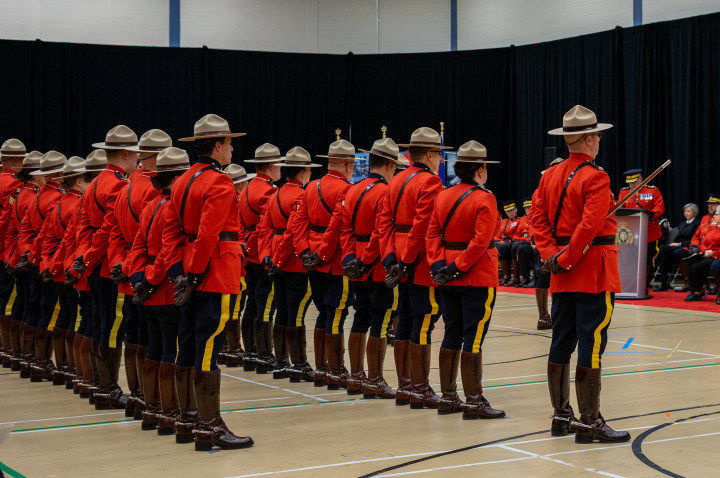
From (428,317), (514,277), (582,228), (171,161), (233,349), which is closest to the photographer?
(582,228)

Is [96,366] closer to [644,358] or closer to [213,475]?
[213,475]

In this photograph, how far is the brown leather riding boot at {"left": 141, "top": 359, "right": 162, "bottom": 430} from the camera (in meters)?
5.68

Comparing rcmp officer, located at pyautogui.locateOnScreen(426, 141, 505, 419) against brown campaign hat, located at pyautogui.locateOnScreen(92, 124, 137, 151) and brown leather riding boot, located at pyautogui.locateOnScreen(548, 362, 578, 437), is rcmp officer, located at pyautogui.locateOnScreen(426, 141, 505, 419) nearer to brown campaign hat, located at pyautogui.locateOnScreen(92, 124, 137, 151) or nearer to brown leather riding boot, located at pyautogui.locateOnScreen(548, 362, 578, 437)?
brown leather riding boot, located at pyautogui.locateOnScreen(548, 362, 578, 437)

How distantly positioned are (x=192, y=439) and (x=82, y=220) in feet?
6.96

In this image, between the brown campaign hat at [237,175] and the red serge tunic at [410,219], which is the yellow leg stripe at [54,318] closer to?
the brown campaign hat at [237,175]

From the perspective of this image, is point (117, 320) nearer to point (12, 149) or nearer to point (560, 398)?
point (560, 398)

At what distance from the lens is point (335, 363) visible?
23.7ft

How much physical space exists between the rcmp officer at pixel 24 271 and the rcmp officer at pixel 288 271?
2167mm

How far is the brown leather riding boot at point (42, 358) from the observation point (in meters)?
7.90

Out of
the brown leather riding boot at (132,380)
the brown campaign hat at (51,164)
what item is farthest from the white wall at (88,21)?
the brown leather riding boot at (132,380)

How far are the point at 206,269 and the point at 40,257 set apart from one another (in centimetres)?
342

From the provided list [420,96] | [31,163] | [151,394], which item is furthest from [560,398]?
[420,96]

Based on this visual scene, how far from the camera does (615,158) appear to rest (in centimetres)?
1655

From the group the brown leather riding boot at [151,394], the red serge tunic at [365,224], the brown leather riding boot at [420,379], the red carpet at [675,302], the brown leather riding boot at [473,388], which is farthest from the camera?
the red carpet at [675,302]
